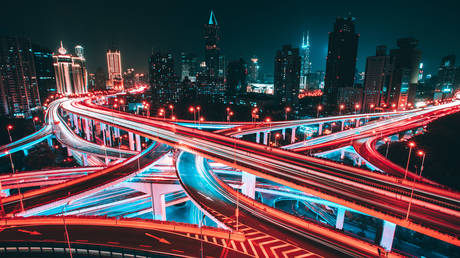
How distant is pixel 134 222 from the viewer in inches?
888

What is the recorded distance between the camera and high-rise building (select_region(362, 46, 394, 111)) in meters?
173

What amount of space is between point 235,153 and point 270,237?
15.1 m

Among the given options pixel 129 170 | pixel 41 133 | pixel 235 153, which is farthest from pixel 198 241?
pixel 41 133

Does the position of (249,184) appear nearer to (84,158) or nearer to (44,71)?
(84,158)

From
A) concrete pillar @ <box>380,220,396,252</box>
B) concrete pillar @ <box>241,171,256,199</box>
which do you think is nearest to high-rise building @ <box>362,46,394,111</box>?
concrete pillar @ <box>241,171,256,199</box>

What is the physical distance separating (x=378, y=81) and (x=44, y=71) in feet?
823

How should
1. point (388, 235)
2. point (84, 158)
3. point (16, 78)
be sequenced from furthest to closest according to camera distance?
point (16, 78) → point (84, 158) → point (388, 235)

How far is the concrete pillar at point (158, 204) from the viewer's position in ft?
115

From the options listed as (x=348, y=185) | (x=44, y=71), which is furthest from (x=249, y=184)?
(x=44, y=71)

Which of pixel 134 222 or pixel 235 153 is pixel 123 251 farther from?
pixel 235 153

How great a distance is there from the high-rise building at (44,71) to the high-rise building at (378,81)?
235 m

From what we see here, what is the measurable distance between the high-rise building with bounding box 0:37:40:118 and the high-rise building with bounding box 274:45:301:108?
542ft

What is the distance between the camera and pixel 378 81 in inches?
6909

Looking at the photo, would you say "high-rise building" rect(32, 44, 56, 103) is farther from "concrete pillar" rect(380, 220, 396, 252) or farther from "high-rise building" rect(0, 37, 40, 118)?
"concrete pillar" rect(380, 220, 396, 252)
